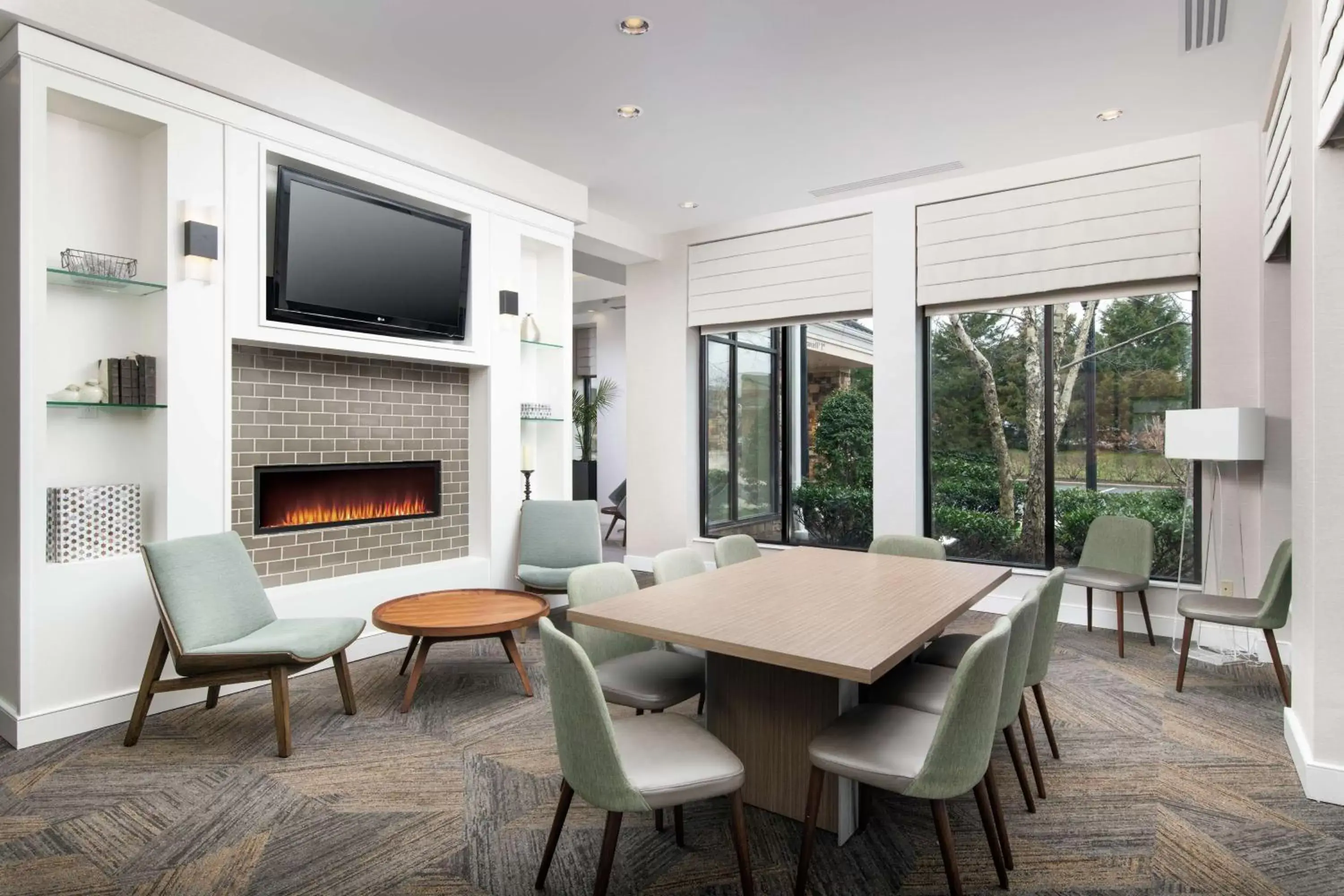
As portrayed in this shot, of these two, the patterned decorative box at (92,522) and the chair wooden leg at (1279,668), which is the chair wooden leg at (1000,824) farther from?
the patterned decorative box at (92,522)

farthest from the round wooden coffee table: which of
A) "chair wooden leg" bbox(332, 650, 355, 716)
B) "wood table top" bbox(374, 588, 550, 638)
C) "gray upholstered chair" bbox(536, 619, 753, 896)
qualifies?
"gray upholstered chair" bbox(536, 619, 753, 896)

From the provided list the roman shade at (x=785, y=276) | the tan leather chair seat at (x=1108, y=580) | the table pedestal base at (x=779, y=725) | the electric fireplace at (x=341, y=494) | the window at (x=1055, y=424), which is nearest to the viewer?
the table pedestal base at (x=779, y=725)

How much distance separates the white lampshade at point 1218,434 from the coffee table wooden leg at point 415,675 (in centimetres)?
420

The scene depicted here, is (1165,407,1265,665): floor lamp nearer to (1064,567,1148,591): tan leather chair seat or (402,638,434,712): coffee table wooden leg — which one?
(1064,567,1148,591): tan leather chair seat

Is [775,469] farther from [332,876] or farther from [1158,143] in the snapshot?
[332,876]

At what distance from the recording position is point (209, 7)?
336 cm

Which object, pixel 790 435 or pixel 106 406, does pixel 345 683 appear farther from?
pixel 790 435

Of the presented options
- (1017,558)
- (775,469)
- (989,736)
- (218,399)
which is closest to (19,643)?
(218,399)

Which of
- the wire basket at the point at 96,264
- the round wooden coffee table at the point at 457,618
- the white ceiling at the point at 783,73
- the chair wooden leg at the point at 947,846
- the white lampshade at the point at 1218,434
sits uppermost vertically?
the white ceiling at the point at 783,73

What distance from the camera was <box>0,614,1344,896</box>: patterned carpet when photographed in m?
2.20

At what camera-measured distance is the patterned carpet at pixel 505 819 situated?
220cm

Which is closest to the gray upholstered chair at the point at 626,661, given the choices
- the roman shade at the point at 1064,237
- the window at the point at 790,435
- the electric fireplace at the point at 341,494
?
the electric fireplace at the point at 341,494

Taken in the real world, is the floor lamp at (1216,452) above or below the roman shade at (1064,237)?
below

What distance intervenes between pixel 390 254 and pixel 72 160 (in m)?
1.49
